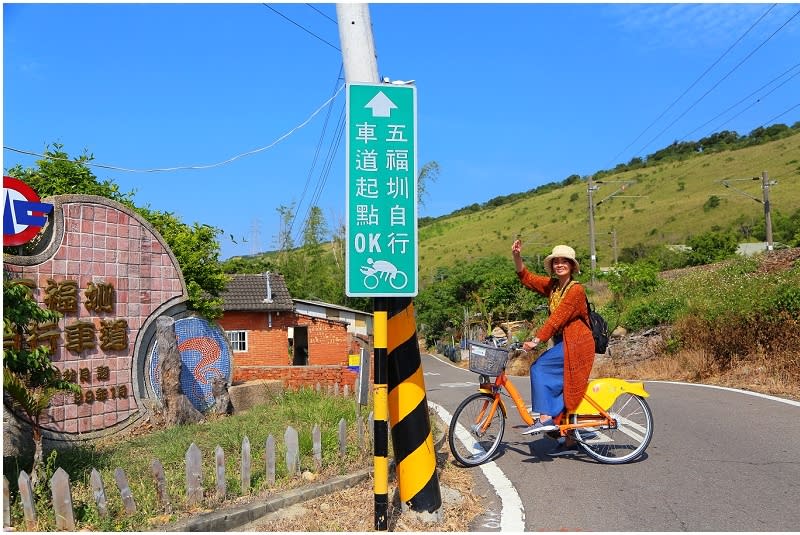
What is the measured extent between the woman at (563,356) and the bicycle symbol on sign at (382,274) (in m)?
2.18

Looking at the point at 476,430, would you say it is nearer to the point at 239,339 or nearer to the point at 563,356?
the point at 563,356

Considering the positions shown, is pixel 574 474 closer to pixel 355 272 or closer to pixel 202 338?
pixel 355 272

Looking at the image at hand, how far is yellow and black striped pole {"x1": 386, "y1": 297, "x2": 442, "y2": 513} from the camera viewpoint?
5.50 metres

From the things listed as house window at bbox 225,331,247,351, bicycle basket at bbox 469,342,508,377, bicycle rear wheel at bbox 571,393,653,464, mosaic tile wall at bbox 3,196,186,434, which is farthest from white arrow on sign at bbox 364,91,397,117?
house window at bbox 225,331,247,351

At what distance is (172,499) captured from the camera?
5793 mm

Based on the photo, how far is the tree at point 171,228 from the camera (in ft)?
49.3

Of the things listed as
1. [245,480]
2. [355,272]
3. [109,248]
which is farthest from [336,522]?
[109,248]

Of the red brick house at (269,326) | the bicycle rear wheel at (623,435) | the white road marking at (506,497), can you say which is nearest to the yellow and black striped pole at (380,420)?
the white road marking at (506,497)

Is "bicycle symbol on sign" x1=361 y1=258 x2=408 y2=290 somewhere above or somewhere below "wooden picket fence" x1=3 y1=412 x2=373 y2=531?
above

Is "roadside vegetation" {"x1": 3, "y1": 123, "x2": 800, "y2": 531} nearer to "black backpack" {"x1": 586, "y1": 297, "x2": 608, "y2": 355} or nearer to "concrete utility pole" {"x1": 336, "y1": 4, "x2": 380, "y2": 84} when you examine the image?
"black backpack" {"x1": 586, "y1": 297, "x2": 608, "y2": 355}

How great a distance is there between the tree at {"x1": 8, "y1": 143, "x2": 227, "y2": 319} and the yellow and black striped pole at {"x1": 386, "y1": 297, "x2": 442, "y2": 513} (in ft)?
36.3

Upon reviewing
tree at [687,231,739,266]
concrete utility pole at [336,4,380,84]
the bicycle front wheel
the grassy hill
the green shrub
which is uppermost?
the grassy hill

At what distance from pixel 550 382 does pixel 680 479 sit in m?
1.47

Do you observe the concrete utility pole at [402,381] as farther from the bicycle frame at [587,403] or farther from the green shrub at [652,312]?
the green shrub at [652,312]
